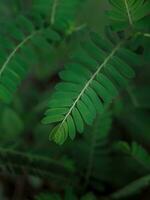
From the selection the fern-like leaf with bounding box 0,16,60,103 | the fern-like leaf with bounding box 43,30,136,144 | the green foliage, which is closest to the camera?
the fern-like leaf with bounding box 43,30,136,144

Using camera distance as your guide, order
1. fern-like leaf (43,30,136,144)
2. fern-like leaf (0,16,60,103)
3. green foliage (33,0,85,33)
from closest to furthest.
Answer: fern-like leaf (43,30,136,144) → fern-like leaf (0,16,60,103) → green foliage (33,0,85,33)

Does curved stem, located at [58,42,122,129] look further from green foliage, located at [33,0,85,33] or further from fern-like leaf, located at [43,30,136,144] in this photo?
green foliage, located at [33,0,85,33]

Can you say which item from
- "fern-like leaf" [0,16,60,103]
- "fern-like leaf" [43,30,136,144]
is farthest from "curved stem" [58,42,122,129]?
"fern-like leaf" [0,16,60,103]

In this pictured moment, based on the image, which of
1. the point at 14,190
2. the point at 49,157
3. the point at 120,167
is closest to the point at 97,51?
the point at 49,157

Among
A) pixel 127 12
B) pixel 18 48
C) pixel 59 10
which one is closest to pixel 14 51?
pixel 18 48

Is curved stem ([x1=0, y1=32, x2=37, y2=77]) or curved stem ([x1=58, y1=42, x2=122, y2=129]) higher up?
curved stem ([x1=0, y1=32, x2=37, y2=77])

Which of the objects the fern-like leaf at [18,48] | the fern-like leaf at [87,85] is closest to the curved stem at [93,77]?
the fern-like leaf at [87,85]

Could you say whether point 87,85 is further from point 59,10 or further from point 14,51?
point 59,10

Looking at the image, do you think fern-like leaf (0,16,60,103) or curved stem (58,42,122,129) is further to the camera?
fern-like leaf (0,16,60,103)
